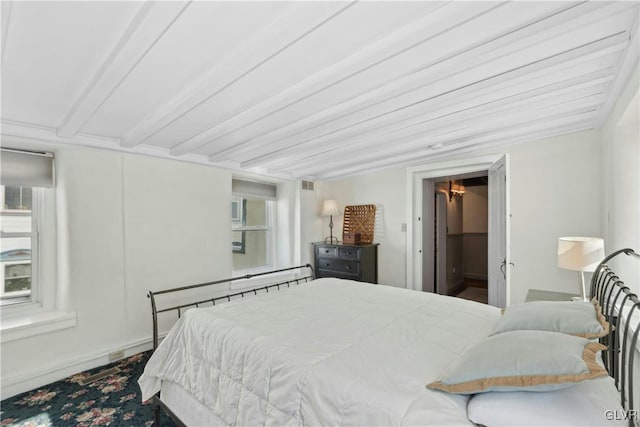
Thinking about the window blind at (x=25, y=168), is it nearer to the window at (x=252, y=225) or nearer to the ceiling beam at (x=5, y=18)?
the ceiling beam at (x=5, y=18)

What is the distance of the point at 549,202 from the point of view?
3000 mm

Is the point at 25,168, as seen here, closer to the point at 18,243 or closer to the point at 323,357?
the point at 18,243

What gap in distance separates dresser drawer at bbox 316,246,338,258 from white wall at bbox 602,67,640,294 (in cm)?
293

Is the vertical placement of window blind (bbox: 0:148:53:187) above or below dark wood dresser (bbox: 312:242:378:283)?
above

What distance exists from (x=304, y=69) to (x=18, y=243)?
9.38 ft

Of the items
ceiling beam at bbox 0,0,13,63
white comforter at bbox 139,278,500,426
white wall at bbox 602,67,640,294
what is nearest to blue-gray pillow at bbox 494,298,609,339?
white comforter at bbox 139,278,500,426

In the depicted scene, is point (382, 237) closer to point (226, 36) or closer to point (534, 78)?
point (534, 78)

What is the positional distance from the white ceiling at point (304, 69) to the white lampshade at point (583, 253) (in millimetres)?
1028

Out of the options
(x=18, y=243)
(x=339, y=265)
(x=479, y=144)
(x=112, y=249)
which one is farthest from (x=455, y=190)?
(x=18, y=243)

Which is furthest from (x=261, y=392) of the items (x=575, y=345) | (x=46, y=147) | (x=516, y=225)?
(x=516, y=225)

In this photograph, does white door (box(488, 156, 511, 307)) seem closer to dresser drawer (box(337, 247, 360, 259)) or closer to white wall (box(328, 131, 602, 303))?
white wall (box(328, 131, 602, 303))

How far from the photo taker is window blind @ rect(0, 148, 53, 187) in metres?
2.30

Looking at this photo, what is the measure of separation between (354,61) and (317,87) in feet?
1.03

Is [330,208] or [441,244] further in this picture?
[441,244]
